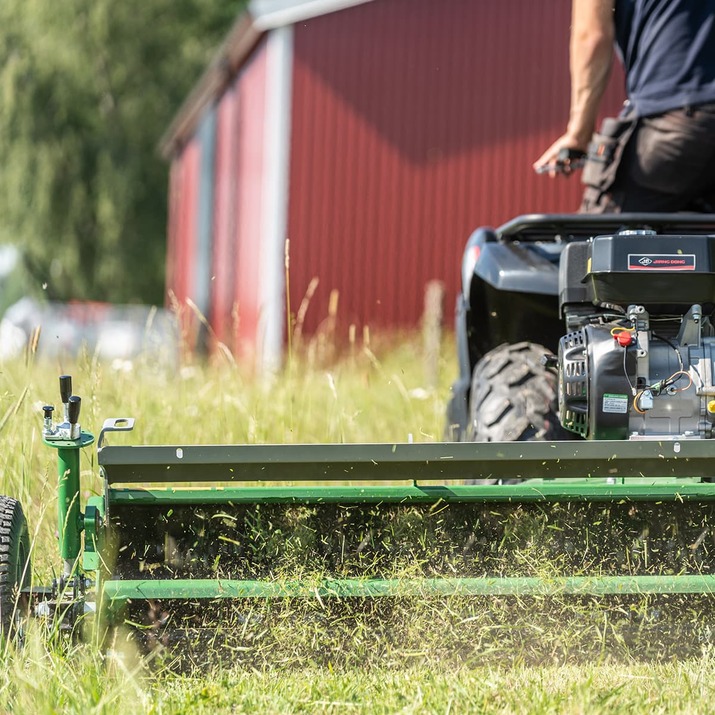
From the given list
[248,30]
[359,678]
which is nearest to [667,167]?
[359,678]

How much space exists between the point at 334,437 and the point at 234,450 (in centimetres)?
201

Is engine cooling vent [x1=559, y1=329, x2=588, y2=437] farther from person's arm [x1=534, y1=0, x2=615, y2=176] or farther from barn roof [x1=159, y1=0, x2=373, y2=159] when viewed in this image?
barn roof [x1=159, y1=0, x2=373, y2=159]

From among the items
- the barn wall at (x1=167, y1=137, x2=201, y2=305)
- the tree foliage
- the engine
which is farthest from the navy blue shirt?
the tree foliage

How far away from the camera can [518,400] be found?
3014 millimetres

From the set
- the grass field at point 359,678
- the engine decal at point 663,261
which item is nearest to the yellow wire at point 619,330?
the engine decal at point 663,261

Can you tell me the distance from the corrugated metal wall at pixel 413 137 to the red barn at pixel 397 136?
0.01 meters

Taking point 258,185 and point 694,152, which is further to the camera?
point 258,185

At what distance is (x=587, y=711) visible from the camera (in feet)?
7.00

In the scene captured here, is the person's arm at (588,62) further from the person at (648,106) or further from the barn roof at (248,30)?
the barn roof at (248,30)

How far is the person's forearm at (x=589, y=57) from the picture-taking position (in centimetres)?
323

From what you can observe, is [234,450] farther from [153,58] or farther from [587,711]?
[153,58]

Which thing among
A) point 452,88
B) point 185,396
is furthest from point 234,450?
point 452,88

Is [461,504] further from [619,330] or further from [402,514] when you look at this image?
[619,330]

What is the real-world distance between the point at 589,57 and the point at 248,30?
36.2 ft
